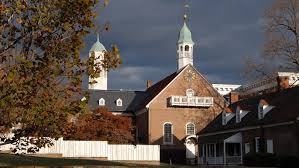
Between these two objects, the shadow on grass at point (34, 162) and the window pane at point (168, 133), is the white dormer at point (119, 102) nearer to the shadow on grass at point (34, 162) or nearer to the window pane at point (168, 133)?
the window pane at point (168, 133)

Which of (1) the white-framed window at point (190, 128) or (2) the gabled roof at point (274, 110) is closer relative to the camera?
(2) the gabled roof at point (274, 110)

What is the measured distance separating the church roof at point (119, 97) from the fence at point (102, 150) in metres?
20.3

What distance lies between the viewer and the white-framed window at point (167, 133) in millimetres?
61812

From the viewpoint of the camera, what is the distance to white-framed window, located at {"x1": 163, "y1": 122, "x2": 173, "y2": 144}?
61812 millimetres

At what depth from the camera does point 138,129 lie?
220ft

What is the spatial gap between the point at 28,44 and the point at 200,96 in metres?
54.5

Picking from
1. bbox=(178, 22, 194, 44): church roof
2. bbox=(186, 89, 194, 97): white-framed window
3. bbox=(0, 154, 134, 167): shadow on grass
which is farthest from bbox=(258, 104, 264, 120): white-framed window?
bbox=(178, 22, 194, 44): church roof

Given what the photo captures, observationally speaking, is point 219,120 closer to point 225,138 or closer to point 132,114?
point 225,138

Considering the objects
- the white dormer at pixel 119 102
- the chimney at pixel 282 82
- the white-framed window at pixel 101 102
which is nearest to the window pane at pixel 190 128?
the white dormer at pixel 119 102

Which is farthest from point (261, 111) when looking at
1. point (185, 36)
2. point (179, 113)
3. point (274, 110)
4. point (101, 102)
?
point (101, 102)

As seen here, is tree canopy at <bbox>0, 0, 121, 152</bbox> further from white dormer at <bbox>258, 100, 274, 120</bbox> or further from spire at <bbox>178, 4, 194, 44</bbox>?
spire at <bbox>178, 4, 194, 44</bbox>

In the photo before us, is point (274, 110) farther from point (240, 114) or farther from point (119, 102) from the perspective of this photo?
point (119, 102)

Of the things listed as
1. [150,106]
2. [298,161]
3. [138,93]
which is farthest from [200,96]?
[298,161]

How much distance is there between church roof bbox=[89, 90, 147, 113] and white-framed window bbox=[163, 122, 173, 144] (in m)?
8.15
